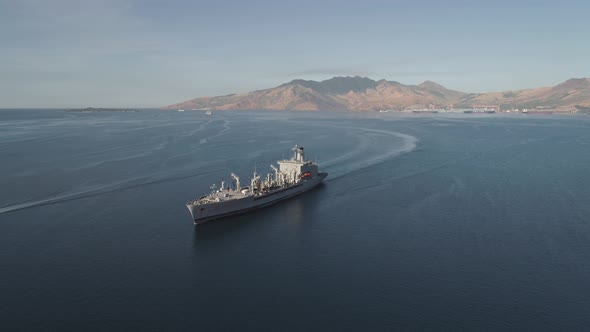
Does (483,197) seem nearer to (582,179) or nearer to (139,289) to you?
(582,179)

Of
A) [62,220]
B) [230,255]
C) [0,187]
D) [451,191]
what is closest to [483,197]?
[451,191]

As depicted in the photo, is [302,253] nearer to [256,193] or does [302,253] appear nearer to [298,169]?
[256,193]

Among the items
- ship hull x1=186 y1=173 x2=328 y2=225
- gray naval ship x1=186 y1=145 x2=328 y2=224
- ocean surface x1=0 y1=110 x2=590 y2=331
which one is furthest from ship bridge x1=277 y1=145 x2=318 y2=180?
ocean surface x1=0 y1=110 x2=590 y2=331

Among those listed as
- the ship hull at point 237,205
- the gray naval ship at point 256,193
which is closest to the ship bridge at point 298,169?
the gray naval ship at point 256,193

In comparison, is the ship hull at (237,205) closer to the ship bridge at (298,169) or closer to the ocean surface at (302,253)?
the ocean surface at (302,253)

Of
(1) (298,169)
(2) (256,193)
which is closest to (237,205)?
(2) (256,193)

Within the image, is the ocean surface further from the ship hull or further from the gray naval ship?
the gray naval ship

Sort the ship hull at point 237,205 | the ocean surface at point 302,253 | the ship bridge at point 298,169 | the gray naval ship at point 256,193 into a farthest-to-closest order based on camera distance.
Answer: the ship bridge at point 298,169
the gray naval ship at point 256,193
the ship hull at point 237,205
the ocean surface at point 302,253
